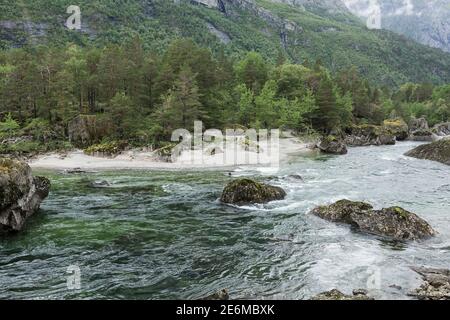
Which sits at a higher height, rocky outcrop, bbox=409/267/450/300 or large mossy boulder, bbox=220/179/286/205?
large mossy boulder, bbox=220/179/286/205

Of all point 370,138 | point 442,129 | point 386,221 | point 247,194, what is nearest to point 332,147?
point 370,138

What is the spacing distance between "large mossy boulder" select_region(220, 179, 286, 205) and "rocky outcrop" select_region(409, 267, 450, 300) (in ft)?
48.0

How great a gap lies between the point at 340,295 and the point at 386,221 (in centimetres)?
1038

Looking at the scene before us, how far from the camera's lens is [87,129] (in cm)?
6544

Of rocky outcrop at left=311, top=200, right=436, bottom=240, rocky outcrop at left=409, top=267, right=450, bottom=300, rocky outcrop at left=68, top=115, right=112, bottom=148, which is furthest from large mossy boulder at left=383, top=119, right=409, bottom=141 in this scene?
rocky outcrop at left=409, top=267, right=450, bottom=300

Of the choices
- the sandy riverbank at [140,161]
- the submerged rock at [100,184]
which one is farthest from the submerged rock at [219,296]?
the sandy riverbank at [140,161]

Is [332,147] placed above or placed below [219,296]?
above

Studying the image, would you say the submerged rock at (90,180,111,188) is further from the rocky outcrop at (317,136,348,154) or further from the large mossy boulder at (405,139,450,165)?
the large mossy boulder at (405,139,450,165)

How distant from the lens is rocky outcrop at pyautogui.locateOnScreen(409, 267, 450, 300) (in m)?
16.0

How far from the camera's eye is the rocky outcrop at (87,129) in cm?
6506

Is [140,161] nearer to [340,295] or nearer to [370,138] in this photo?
[340,295]

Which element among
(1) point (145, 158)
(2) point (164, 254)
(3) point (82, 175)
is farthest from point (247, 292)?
(1) point (145, 158)

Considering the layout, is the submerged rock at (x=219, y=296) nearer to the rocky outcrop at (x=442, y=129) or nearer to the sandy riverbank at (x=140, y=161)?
the sandy riverbank at (x=140, y=161)

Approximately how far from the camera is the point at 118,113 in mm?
66625
